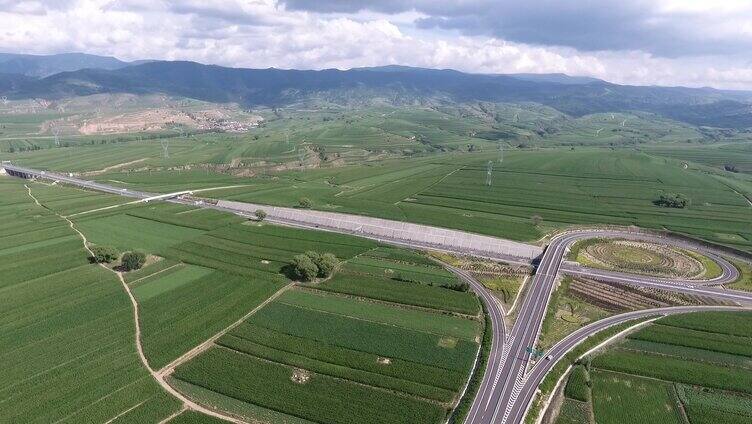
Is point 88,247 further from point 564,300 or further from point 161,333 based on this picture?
point 564,300

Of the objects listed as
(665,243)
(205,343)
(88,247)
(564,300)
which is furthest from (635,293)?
(88,247)

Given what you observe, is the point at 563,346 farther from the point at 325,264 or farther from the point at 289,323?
the point at 325,264

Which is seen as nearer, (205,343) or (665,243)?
(205,343)

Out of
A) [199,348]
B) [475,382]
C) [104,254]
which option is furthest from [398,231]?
[104,254]

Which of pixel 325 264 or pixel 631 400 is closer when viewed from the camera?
pixel 631 400

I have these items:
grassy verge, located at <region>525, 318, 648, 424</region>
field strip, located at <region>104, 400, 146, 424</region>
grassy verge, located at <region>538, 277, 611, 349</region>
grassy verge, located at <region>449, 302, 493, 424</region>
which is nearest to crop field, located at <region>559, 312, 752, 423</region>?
grassy verge, located at <region>525, 318, 648, 424</region>

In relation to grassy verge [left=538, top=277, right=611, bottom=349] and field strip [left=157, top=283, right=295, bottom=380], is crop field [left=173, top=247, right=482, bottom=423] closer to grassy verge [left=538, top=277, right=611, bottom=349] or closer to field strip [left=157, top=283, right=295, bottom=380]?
field strip [left=157, top=283, right=295, bottom=380]
